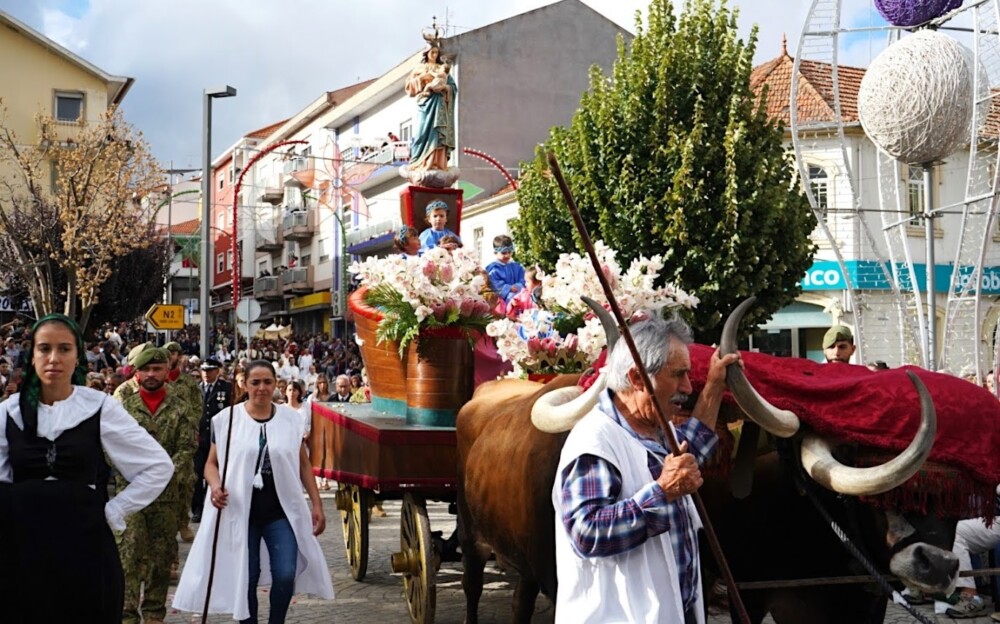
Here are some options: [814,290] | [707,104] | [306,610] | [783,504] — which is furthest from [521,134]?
[783,504]

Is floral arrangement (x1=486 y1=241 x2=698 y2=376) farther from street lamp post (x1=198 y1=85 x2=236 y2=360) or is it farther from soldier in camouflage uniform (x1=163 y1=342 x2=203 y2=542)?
street lamp post (x1=198 y1=85 x2=236 y2=360)

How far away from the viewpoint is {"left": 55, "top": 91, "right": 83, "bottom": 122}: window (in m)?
42.8

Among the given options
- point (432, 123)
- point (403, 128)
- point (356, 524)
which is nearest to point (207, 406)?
point (356, 524)

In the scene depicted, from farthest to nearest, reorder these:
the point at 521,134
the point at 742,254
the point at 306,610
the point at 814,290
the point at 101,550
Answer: the point at 521,134 < the point at 814,290 < the point at 742,254 < the point at 306,610 < the point at 101,550

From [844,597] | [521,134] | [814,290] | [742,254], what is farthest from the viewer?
[521,134]

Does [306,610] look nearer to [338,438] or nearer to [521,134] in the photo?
[338,438]

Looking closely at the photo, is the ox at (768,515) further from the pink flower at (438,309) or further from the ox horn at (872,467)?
the pink flower at (438,309)

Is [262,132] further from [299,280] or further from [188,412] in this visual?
[188,412]

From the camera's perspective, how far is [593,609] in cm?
324

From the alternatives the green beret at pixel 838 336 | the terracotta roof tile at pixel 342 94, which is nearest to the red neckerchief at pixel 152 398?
the green beret at pixel 838 336

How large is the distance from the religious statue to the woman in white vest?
22.3ft

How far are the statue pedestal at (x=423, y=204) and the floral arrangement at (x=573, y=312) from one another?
9.75 ft

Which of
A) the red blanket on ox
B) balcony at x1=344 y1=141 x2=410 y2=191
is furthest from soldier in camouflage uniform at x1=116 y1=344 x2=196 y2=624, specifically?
balcony at x1=344 y1=141 x2=410 y2=191

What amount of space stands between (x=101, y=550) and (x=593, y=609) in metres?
2.26
